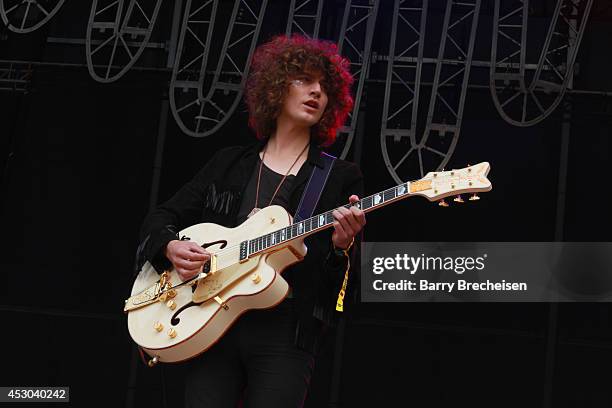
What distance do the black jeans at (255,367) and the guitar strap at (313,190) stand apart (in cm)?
29

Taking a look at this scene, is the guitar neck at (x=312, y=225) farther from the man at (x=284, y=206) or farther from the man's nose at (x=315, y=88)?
the man's nose at (x=315, y=88)

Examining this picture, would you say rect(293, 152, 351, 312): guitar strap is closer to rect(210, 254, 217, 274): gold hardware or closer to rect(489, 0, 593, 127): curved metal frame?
rect(210, 254, 217, 274): gold hardware

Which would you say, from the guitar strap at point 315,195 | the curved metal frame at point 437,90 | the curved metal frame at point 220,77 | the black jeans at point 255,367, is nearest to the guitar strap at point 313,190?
the guitar strap at point 315,195

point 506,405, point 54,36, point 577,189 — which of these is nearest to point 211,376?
point 506,405

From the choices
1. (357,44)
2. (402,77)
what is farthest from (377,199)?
(357,44)

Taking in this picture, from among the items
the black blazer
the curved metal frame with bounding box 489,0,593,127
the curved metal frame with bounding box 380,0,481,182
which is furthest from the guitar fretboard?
the curved metal frame with bounding box 489,0,593,127

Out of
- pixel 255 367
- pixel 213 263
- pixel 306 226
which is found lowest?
pixel 255 367

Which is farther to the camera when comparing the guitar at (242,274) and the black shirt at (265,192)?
the black shirt at (265,192)

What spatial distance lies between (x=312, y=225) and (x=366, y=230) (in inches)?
167

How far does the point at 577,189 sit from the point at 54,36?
175 inches

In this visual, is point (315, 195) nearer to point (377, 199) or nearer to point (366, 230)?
point (377, 199)

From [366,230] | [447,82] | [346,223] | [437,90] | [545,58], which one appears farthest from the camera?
[366,230]

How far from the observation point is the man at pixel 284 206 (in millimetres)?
2688

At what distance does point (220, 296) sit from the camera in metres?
2.73
